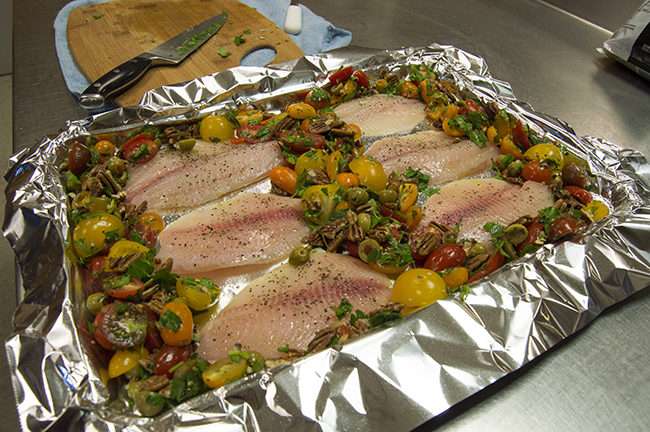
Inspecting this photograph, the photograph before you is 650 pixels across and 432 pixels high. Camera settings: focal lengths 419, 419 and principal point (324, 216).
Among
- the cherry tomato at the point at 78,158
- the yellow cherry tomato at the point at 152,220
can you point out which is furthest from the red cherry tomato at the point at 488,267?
the cherry tomato at the point at 78,158

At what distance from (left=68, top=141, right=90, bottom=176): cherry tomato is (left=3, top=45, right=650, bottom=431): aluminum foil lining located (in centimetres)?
8

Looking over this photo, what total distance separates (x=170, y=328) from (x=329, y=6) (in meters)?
3.27

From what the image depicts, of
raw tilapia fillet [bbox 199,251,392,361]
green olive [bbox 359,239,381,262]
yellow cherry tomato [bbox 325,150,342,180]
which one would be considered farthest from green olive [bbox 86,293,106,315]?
yellow cherry tomato [bbox 325,150,342,180]

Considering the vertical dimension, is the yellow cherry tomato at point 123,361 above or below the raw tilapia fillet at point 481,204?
below

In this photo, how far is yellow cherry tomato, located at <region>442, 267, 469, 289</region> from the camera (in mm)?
1613

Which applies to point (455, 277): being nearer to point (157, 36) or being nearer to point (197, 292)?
point (197, 292)

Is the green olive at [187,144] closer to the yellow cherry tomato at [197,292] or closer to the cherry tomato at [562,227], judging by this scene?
the yellow cherry tomato at [197,292]

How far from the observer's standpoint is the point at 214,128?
222cm

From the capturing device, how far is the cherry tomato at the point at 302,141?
6.93 feet

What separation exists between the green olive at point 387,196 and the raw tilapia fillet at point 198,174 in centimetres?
60

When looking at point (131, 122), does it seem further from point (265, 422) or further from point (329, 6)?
point (329, 6)

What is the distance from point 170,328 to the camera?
1.34 meters

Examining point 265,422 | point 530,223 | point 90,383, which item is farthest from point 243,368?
point 530,223

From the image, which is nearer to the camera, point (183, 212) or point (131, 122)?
point (183, 212)
